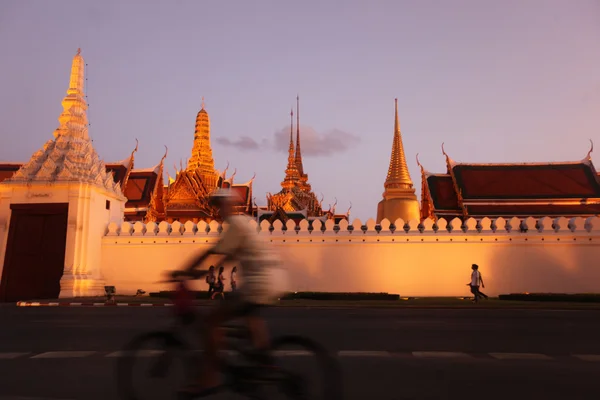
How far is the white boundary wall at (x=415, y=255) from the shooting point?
1986 cm

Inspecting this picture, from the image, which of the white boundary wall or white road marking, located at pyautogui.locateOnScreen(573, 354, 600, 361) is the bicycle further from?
the white boundary wall

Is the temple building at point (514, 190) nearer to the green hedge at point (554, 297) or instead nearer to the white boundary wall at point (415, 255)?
the white boundary wall at point (415, 255)

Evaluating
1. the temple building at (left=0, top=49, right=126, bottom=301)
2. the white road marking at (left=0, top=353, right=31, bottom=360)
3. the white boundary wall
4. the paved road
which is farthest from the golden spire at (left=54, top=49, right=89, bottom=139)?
the white road marking at (left=0, top=353, right=31, bottom=360)

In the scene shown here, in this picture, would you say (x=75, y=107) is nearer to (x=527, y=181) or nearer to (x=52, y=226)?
(x=52, y=226)

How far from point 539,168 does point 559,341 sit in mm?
21649

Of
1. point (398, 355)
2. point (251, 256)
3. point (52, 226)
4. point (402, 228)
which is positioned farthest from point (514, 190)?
point (251, 256)

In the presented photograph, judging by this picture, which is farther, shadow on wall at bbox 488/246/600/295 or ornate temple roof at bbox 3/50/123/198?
shadow on wall at bbox 488/246/600/295

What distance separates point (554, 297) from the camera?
1797 centimetres

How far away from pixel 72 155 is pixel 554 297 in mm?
17482

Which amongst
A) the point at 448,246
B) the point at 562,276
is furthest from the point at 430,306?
the point at 562,276

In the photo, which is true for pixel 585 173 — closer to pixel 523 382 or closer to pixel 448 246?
pixel 448 246

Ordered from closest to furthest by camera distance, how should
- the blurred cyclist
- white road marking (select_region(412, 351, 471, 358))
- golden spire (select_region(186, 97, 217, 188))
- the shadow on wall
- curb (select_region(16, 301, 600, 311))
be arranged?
the blurred cyclist < white road marking (select_region(412, 351, 471, 358)) < curb (select_region(16, 301, 600, 311)) < the shadow on wall < golden spire (select_region(186, 97, 217, 188))

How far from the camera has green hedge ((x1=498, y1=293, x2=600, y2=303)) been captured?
693 inches

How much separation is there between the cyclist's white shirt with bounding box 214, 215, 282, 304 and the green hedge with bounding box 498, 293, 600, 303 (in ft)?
53.6
